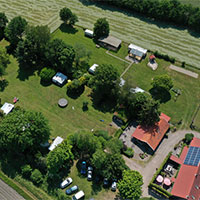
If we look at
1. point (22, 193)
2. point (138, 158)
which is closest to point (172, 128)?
point (138, 158)

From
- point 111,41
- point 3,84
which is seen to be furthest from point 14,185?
point 111,41

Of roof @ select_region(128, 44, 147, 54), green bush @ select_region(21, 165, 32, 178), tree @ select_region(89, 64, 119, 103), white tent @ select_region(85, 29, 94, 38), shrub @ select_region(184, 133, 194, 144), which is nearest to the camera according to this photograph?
green bush @ select_region(21, 165, 32, 178)

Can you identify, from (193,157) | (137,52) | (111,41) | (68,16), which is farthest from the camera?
(68,16)

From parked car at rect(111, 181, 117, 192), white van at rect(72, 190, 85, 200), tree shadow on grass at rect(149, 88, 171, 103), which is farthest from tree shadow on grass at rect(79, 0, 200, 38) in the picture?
white van at rect(72, 190, 85, 200)

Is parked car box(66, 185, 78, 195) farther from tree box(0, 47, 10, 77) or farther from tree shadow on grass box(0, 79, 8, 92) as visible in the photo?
tree box(0, 47, 10, 77)

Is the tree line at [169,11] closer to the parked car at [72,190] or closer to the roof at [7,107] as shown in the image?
the roof at [7,107]

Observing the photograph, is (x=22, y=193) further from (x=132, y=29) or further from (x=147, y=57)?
(x=132, y=29)

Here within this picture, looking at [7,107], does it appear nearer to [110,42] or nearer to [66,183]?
[66,183]
